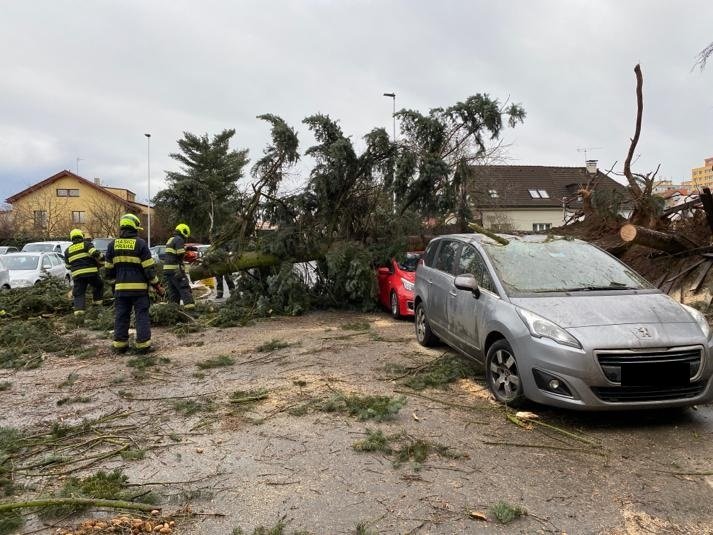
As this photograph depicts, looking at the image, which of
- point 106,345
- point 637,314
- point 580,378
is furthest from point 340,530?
point 106,345

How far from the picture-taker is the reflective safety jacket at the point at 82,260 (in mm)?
11312

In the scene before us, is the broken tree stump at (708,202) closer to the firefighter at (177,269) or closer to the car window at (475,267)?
the car window at (475,267)

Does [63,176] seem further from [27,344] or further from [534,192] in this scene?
[27,344]

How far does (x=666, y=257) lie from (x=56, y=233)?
129 feet

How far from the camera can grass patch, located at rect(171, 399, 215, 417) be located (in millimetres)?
5016

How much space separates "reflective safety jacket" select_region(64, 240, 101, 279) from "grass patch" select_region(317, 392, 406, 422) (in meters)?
8.22

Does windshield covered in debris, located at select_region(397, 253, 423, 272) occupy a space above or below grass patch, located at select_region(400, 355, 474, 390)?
above

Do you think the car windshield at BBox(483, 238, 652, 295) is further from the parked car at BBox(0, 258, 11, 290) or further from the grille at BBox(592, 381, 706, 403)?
the parked car at BBox(0, 258, 11, 290)

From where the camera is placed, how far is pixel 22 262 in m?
16.2

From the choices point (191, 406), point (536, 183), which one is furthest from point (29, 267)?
point (536, 183)

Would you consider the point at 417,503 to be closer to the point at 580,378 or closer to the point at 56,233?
the point at 580,378

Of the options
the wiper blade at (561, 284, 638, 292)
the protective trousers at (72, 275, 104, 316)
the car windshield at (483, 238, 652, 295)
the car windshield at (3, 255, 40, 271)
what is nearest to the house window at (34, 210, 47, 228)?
the car windshield at (3, 255, 40, 271)

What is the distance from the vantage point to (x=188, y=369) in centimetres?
674

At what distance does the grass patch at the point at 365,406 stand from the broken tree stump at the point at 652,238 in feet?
19.9
